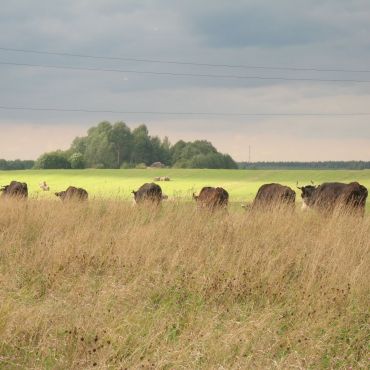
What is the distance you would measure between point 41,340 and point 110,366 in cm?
107

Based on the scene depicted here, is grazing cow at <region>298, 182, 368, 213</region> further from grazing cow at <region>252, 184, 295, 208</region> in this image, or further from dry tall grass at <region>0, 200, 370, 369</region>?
dry tall grass at <region>0, 200, 370, 369</region>

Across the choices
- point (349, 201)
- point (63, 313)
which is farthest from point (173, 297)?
point (349, 201)

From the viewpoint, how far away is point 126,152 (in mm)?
121125

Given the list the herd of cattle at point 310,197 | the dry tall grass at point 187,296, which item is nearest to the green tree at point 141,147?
the herd of cattle at point 310,197

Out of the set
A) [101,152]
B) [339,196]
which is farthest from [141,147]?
[339,196]

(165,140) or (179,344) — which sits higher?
(165,140)

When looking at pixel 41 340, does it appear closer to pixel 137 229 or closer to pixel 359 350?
pixel 359 350

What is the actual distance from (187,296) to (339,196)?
12.9 m

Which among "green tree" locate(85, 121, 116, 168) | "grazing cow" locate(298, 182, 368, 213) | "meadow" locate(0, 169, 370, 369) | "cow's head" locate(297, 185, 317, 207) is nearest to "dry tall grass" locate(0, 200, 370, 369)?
"meadow" locate(0, 169, 370, 369)

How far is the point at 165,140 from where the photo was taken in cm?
13762

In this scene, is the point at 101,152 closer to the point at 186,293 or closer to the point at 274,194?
the point at 274,194

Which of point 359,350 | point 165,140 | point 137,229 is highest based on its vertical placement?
point 165,140

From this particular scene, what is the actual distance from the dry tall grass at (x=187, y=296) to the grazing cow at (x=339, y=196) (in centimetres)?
570

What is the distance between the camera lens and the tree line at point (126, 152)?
109188 mm
